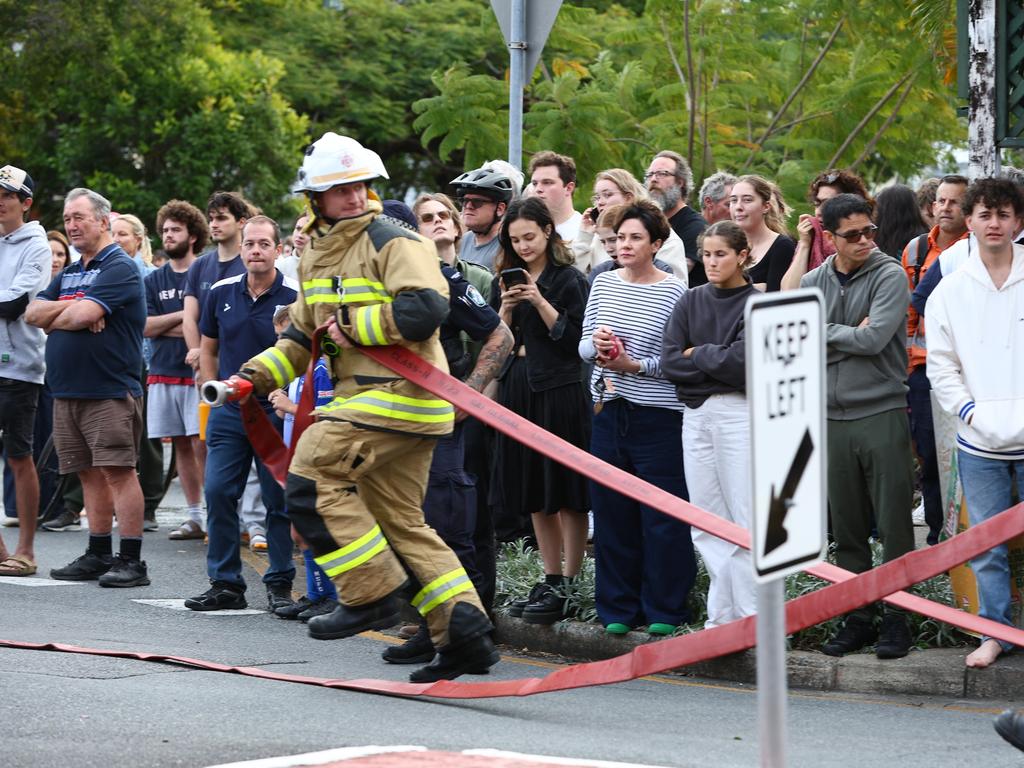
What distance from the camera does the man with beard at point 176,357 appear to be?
1206cm

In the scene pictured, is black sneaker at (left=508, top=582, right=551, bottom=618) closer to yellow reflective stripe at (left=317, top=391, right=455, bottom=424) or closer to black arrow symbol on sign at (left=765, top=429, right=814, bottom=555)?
yellow reflective stripe at (left=317, top=391, right=455, bottom=424)

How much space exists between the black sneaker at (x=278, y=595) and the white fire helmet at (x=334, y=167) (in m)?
3.06

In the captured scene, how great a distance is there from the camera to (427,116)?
14.6m

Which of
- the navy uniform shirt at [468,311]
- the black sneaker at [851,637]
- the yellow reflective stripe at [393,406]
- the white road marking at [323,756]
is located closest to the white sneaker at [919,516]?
the black sneaker at [851,637]

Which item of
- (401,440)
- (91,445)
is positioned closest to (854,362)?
(401,440)

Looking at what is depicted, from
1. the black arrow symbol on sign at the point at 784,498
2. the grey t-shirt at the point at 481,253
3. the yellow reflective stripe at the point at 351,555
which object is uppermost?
the grey t-shirt at the point at 481,253

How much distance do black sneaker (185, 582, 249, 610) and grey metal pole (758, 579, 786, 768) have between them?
5518 millimetres

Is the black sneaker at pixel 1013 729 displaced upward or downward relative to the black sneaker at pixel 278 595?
upward

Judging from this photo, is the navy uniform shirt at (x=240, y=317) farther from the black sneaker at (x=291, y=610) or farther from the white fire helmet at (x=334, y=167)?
the white fire helmet at (x=334, y=167)

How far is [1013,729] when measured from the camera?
5.48 m

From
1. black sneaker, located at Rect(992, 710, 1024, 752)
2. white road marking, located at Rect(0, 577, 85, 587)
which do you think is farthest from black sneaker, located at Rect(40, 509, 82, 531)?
black sneaker, located at Rect(992, 710, 1024, 752)

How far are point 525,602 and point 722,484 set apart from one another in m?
1.43

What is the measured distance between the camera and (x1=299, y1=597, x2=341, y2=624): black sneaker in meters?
9.08

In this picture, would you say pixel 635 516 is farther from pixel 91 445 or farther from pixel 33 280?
pixel 33 280
